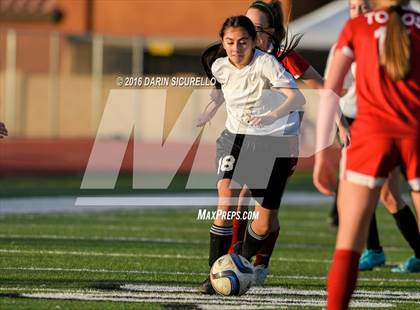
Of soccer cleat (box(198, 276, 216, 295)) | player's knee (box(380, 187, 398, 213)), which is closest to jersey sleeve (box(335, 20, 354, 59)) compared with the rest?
soccer cleat (box(198, 276, 216, 295))

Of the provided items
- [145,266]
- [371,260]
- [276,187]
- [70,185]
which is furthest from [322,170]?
[70,185]

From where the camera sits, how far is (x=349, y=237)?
5777mm

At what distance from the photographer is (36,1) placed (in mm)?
29859

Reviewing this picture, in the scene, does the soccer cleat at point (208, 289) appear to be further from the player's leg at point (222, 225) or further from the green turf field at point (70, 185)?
the green turf field at point (70, 185)

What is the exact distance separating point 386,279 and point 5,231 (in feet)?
13.5

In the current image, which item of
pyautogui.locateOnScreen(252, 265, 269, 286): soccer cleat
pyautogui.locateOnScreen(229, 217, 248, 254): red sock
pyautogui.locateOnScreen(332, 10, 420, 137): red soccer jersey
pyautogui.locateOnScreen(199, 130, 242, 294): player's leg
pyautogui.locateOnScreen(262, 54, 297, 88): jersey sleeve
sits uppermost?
pyautogui.locateOnScreen(332, 10, 420, 137): red soccer jersey

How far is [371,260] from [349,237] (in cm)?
396

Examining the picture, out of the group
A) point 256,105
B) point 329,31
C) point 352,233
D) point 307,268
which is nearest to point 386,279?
point 307,268

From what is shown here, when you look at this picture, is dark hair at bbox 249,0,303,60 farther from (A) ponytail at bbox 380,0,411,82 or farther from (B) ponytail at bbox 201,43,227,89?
(A) ponytail at bbox 380,0,411,82

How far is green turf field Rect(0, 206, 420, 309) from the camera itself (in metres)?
7.11

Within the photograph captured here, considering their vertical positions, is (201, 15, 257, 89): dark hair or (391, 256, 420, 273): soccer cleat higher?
(201, 15, 257, 89): dark hair

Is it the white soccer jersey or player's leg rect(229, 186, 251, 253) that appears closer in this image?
the white soccer jersey

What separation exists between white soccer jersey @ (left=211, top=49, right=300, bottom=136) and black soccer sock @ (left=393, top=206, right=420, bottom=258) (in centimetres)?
211

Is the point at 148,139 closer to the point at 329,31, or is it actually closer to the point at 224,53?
the point at 329,31
